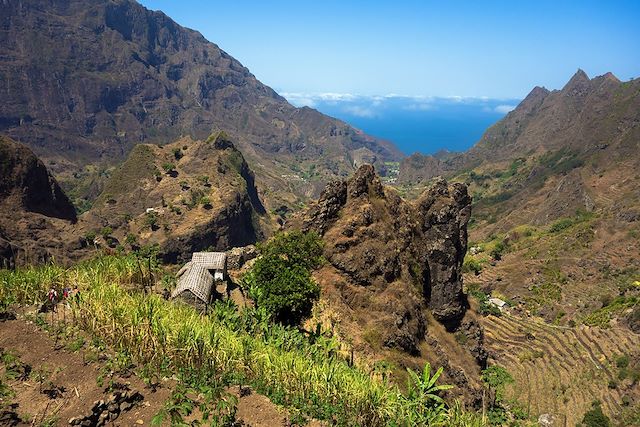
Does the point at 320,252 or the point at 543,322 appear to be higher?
the point at 320,252

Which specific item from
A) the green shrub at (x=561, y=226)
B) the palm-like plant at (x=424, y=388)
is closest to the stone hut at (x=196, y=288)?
the palm-like plant at (x=424, y=388)

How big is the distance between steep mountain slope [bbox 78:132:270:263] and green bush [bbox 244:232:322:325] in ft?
231

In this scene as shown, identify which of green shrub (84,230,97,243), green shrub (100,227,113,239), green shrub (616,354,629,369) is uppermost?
green shrub (616,354,629,369)

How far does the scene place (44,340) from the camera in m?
14.0

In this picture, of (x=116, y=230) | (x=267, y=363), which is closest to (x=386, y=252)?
(x=267, y=363)

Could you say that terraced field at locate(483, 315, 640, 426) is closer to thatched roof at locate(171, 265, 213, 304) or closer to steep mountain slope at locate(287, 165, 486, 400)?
steep mountain slope at locate(287, 165, 486, 400)

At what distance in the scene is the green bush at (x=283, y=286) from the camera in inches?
972

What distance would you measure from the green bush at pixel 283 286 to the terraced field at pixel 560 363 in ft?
111

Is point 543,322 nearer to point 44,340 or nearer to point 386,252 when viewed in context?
point 386,252

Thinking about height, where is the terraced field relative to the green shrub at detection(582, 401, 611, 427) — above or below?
below

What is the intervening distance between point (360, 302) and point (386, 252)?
4795 mm

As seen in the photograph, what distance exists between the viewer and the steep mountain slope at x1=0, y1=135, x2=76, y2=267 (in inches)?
2702

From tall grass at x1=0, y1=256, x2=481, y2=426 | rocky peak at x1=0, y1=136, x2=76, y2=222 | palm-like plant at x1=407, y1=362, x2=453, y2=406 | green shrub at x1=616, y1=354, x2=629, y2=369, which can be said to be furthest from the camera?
rocky peak at x1=0, y1=136, x2=76, y2=222

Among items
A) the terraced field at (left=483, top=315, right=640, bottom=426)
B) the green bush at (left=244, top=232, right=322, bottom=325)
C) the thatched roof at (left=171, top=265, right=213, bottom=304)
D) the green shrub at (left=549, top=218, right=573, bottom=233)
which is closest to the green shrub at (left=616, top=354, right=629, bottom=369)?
the terraced field at (left=483, top=315, right=640, bottom=426)
